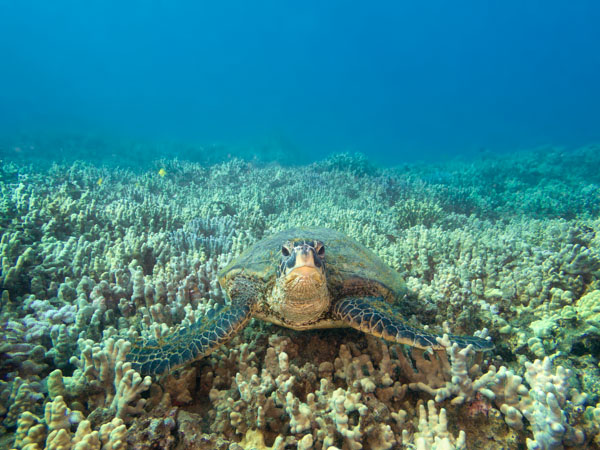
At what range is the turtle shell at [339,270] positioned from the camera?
2.63 m

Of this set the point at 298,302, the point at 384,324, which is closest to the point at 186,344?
the point at 298,302

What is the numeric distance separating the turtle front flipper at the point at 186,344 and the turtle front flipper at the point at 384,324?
82 cm

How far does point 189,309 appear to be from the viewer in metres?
2.67

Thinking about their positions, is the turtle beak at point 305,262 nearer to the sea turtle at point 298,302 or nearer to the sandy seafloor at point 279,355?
the sea turtle at point 298,302

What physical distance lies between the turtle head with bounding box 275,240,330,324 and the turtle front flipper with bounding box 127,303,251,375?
0.37m

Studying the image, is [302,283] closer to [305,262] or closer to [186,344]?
[305,262]

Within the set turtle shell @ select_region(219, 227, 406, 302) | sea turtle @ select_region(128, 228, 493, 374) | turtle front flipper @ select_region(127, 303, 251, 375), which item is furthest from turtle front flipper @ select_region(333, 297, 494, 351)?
turtle front flipper @ select_region(127, 303, 251, 375)

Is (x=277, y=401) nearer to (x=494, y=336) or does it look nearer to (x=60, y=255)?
(x=494, y=336)

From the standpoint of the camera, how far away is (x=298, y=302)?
2158 millimetres

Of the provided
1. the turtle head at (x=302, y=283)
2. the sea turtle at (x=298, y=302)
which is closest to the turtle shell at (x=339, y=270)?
A: the sea turtle at (x=298, y=302)

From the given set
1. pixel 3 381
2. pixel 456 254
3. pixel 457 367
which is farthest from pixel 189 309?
pixel 456 254

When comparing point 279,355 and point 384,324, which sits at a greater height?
point 384,324

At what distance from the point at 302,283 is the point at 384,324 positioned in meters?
0.63

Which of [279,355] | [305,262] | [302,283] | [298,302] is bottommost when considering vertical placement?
[279,355]
